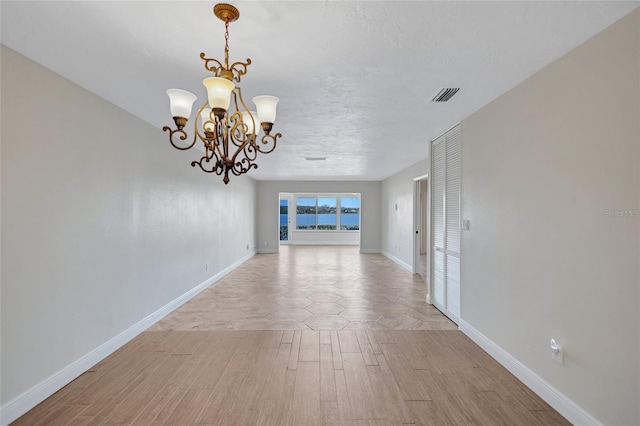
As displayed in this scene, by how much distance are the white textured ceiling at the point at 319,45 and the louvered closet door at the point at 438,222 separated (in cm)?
115

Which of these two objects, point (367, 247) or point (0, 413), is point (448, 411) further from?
point (367, 247)

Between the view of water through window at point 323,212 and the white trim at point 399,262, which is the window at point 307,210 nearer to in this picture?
the view of water through window at point 323,212

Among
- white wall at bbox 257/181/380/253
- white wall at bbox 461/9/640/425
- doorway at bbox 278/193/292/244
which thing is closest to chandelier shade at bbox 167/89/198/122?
white wall at bbox 461/9/640/425

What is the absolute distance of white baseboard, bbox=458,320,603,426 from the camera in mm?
1863

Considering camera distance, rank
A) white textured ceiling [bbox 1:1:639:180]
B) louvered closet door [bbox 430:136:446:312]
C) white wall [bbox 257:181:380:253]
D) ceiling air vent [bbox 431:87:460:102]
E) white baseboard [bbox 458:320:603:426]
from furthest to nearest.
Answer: white wall [bbox 257:181:380:253], louvered closet door [bbox 430:136:446:312], ceiling air vent [bbox 431:87:460:102], white baseboard [bbox 458:320:603:426], white textured ceiling [bbox 1:1:639:180]

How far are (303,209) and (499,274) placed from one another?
979 centimetres

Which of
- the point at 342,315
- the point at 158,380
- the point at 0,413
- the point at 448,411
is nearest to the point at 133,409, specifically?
the point at 158,380

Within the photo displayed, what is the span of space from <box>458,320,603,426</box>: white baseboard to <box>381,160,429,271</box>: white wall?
359 cm

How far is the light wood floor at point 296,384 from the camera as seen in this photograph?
77.7 inches

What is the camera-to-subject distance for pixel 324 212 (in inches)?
479

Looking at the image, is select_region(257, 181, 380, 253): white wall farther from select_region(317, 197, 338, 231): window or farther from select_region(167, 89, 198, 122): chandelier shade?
select_region(167, 89, 198, 122): chandelier shade

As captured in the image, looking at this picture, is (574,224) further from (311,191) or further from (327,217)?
(327,217)

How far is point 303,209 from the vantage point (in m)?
12.2

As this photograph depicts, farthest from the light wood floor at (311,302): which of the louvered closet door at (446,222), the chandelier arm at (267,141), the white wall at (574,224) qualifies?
the chandelier arm at (267,141)
